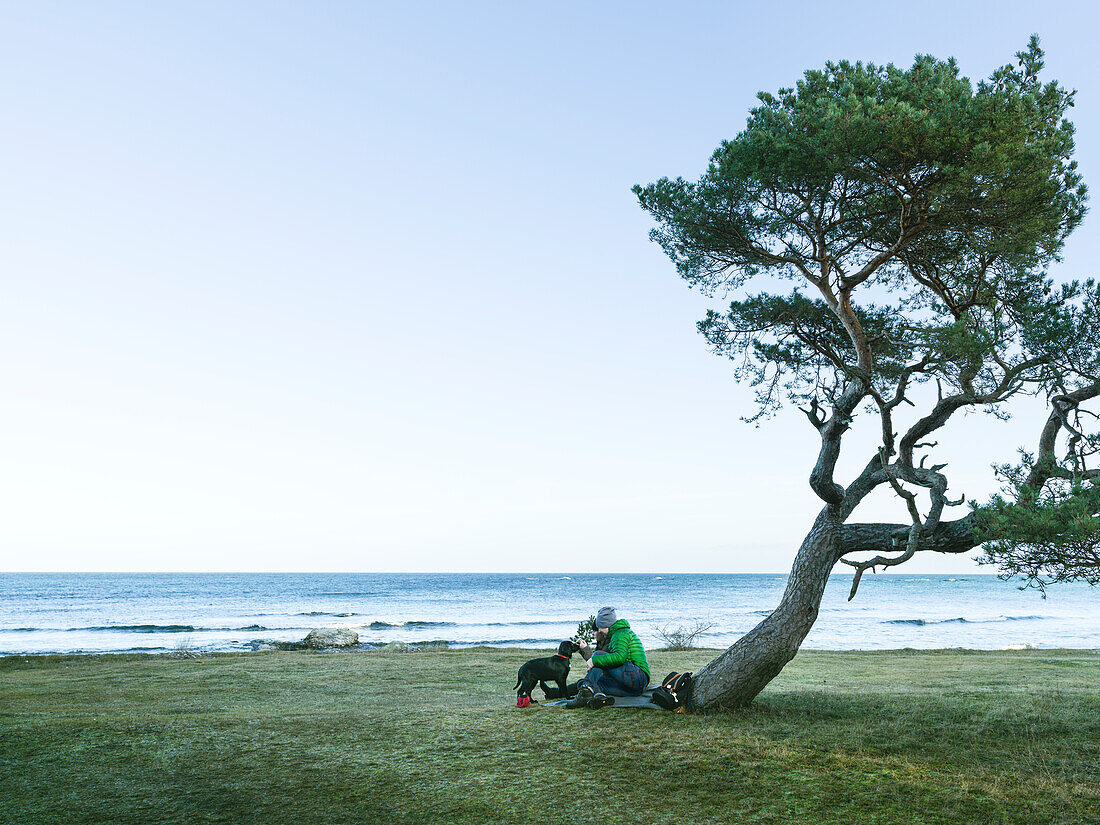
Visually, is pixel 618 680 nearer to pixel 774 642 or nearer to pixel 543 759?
pixel 774 642

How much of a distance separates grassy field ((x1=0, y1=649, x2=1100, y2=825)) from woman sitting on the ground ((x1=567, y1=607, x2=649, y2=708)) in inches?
18.1

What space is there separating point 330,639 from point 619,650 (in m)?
18.0

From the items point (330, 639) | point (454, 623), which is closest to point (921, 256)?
point (330, 639)

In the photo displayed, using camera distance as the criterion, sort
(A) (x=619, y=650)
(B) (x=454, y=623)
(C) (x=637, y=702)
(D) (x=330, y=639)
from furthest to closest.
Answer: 1. (B) (x=454, y=623)
2. (D) (x=330, y=639)
3. (A) (x=619, y=650)
4. (C) (x=637, y=702)

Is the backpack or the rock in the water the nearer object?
the backpack

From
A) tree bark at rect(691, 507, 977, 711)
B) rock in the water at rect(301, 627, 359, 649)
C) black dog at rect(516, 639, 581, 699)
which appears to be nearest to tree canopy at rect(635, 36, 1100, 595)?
tree bark at rect(691, 507, 977, 711)

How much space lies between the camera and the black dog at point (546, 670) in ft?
28.9

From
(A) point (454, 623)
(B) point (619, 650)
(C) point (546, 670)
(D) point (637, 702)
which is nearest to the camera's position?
(D) point (637, 702)

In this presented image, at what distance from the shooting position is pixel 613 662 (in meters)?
8.60

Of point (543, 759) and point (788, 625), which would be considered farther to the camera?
point (788, 625)

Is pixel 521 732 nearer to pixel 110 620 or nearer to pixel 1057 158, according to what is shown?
pixel 1057 158

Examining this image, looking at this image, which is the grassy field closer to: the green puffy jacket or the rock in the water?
the green puffy jacket

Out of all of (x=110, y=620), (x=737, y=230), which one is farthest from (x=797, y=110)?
(x=110, y=620)

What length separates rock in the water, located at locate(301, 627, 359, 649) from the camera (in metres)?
23.8
